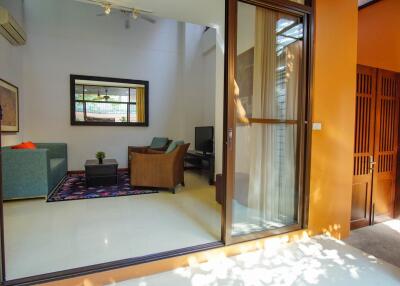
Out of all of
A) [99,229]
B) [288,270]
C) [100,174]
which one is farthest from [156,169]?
[288,270]

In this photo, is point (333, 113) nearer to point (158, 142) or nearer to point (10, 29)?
point (158, 142)

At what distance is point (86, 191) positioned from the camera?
4.25m

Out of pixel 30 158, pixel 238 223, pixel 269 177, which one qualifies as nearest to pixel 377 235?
pixel 269 177

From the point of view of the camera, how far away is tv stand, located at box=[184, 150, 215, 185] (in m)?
4.89

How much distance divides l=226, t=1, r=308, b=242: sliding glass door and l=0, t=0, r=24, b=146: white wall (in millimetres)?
4321

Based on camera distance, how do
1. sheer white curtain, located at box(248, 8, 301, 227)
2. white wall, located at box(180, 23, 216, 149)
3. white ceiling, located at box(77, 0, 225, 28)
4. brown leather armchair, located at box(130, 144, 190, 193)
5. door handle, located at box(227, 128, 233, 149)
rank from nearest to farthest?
door handle, located at box(227, 128, 233, 149) → sheer white curtain, located at box(248, 8, 301, 227) → white ceiling, located at box(77, 0, 225, 28) → brown leather armchair, located at box(130, 144, 190, 193) → white wall, located at box(180, 23, 216, 149)

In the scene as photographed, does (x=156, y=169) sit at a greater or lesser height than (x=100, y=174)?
greater

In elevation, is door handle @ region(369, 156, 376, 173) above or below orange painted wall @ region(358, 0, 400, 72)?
below

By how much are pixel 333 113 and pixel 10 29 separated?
5442 millimetres

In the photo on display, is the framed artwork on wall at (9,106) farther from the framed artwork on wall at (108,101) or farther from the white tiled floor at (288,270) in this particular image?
the white tiled floor at (288,270)

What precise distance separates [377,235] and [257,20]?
9.81 ft

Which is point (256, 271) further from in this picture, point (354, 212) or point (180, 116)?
point (180, 116)

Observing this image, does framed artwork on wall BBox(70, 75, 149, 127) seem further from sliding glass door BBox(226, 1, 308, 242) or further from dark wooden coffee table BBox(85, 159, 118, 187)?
sliding glass door BBox(226, 1, 308, 242)

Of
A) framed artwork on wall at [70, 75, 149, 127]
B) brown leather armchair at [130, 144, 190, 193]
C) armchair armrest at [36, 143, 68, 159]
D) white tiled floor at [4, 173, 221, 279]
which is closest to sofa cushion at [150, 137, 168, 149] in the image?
framed artwork on wall at [70, 75, 149, 127]
